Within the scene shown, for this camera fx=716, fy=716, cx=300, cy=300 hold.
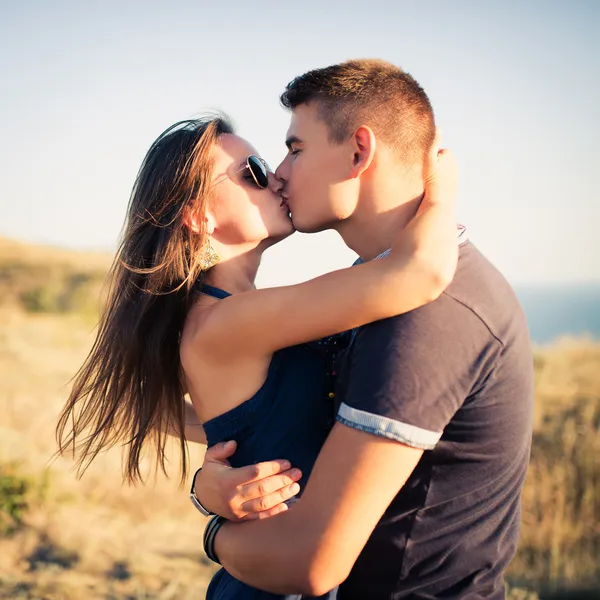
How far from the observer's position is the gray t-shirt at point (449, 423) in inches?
73.7

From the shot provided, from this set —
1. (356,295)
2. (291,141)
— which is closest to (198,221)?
(291,141)

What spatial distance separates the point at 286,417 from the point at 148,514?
5.37 m

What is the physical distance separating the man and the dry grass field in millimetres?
3806

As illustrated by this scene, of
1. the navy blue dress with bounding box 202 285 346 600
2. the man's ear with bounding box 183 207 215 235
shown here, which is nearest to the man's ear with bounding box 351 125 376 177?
the navy blue dress with bounding box 202 285 346 600

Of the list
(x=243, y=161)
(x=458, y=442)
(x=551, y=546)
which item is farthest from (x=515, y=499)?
(x=551, y=546)

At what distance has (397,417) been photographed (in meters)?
1.84

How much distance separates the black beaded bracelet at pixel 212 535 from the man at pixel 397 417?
25 millimetres

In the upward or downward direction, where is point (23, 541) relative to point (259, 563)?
downward

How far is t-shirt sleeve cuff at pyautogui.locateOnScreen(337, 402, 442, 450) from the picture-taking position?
184 centimetres

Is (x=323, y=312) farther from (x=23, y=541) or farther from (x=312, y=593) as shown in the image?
(x=23, y=541)

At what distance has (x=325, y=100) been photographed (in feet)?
8.23

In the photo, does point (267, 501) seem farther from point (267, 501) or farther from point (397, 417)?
point (397, 417)

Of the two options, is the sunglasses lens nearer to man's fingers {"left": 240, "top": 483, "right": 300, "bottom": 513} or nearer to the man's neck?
the man's neck

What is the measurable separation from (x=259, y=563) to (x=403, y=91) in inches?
63.5
